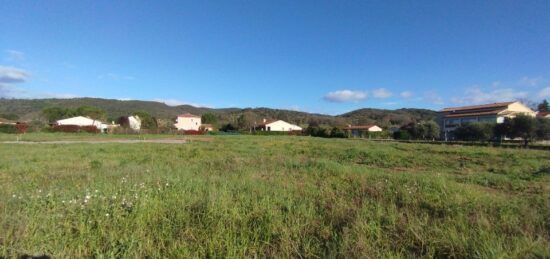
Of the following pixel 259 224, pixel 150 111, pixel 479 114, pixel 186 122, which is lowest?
pixel 259 224

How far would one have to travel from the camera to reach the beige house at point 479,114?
6544 cm

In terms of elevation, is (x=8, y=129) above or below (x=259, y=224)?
above

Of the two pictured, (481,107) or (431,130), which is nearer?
(431,130)

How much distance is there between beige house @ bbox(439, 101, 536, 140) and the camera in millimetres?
65438

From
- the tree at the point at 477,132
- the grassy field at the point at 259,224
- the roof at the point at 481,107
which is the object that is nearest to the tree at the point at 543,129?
the tree at the point at 477,132

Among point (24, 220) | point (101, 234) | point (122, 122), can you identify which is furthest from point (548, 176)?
point (122, 122)

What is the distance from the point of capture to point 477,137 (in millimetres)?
50688

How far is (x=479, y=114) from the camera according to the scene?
2697 inches

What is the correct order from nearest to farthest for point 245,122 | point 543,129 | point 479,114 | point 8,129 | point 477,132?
point 543,129 → point 477,132 → point 8,129 → point 479,114 → point 245,122

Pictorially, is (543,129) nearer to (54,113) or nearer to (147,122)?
(147,122)

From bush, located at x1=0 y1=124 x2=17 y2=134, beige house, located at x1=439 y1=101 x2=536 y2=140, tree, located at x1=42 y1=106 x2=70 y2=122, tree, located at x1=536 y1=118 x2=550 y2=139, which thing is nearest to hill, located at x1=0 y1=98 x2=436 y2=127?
tree, located at x1=42 y1=106 x2=70 y2=122

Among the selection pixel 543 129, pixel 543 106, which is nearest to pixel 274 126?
pixel 543 129

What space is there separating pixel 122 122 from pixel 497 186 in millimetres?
86579

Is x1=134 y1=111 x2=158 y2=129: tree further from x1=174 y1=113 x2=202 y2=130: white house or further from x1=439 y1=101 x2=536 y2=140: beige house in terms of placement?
x1=439 y1=101 x2=536 y2=140: beige house
